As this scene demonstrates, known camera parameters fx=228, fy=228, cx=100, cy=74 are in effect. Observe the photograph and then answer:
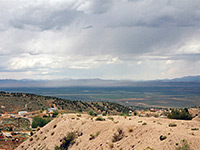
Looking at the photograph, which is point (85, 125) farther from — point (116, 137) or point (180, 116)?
point (180, 116)

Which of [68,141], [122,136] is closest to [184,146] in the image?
[122,136]

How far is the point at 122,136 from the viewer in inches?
951

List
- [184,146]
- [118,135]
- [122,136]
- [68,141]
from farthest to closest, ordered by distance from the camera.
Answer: [68,141] → [118,135] → [122,136] → [184,146]

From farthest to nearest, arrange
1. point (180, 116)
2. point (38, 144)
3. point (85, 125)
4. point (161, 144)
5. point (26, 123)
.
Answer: point (26, 123)
point (180, 116)
point (38, 144)
point (85, 125)
point (161, 144)

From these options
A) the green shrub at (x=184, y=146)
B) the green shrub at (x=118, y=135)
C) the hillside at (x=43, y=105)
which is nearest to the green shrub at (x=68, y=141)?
the green shrub at (x=118, y=135)

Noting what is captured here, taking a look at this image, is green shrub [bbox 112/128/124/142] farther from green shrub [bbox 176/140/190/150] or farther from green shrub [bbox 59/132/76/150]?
green shrub [bbox 176/140/190/150]

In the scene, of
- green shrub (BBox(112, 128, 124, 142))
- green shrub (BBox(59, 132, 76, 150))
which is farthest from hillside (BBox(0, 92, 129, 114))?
green shrub (BBox(112, 128, 124, 142))

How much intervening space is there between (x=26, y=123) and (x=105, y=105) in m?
59.6

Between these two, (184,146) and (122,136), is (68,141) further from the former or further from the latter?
(184,146)

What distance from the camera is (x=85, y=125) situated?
31.2 meters

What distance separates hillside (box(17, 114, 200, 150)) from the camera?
64.8 feet

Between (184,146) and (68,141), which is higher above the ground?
(184,146)

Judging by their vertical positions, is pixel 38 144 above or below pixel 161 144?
below

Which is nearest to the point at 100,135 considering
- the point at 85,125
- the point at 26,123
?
the point at 85,125
